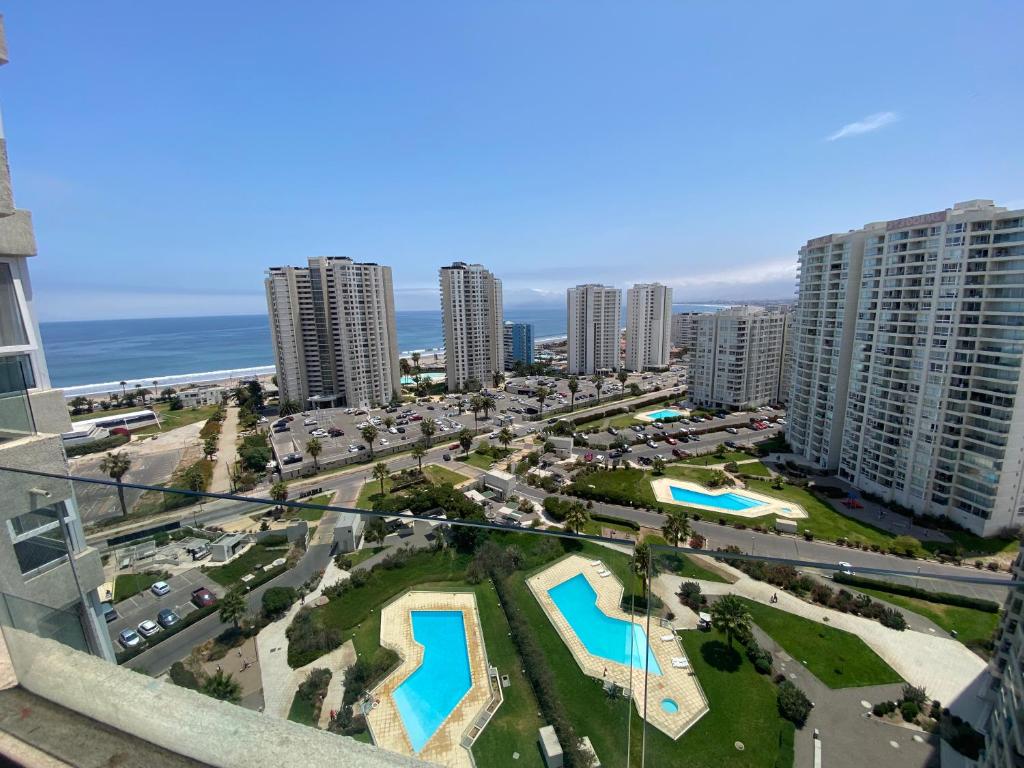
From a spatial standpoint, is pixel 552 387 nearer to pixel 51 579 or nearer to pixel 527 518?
pixel 527 518

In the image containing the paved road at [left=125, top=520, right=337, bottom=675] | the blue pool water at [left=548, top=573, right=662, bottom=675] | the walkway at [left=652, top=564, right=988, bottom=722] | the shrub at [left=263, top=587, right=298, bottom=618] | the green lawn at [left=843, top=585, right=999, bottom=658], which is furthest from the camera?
the shrub at [left=263, top=587, right=298, bottom=618]

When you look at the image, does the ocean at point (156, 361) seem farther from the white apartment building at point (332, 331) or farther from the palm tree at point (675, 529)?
the palm tree at point (675, 529)

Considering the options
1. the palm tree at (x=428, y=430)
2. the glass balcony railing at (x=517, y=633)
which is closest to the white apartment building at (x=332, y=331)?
the palm tree at (x=428, y=430)

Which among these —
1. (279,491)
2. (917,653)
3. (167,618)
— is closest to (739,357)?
(917,653)

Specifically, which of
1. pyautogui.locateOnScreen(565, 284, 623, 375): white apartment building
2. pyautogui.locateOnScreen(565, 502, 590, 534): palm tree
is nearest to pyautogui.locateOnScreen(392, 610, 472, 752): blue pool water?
pyautogui.locateOnScreen(565, 502, 590, 534): palm tree

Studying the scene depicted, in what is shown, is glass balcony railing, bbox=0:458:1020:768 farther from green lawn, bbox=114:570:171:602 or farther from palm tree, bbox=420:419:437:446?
palm tree, bbox=420:419:437:446

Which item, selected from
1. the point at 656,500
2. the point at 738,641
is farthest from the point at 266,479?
the point at 738,641
